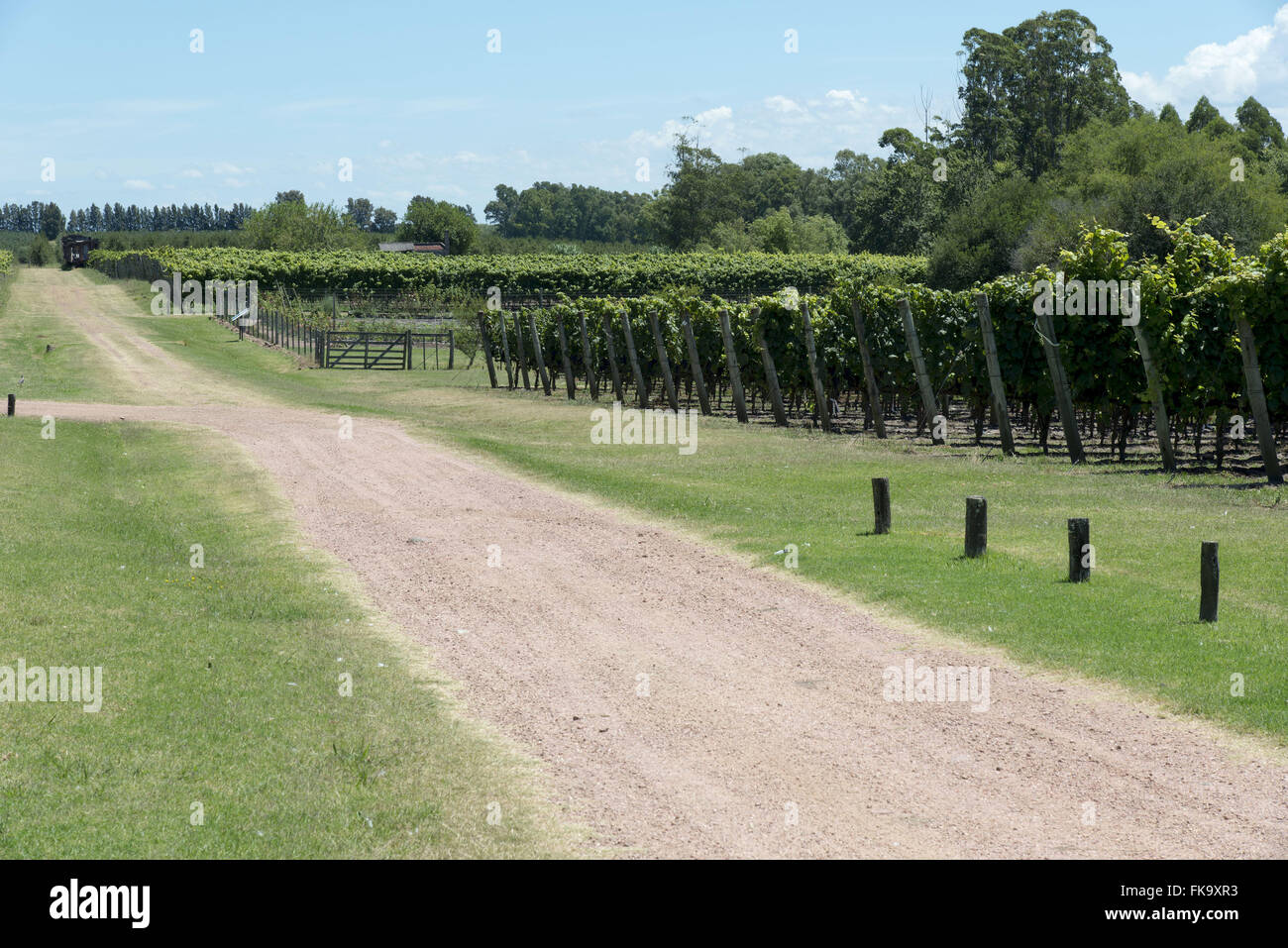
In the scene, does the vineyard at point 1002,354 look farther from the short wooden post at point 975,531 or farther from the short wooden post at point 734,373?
the short wooden post at point 975,531

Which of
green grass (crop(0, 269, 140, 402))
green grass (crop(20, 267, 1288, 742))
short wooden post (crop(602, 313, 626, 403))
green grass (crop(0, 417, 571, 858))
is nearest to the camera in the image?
green grass (crop(0, 417, 571, 858))

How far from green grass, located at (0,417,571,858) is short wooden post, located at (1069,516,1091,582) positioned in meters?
6.19

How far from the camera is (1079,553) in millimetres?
11938

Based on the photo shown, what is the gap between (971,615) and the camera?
11.1 metres

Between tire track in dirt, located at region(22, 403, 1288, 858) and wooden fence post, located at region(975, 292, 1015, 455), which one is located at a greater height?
wooden fence post, located at region(975, 292, 1015, 455)

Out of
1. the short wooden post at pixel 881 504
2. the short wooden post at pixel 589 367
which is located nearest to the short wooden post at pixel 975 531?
the short wooden post at pixel 881 504

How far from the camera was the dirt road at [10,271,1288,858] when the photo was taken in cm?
661

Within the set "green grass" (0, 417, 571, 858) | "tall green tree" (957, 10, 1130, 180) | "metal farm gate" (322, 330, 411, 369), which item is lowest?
"green grass" (0, 417, 571, 858)

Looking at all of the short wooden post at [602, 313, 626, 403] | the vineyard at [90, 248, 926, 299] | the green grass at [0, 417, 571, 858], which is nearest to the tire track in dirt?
the green grass at [0, 417, 571, 858]

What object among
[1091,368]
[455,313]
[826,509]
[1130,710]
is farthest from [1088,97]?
[1130,710]

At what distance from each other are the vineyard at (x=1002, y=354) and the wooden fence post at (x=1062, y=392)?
0.12 feet

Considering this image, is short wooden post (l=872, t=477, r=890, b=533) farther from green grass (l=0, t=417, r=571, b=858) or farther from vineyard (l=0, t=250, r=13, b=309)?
vineyard (l=0, t=250, r=13, b=309)

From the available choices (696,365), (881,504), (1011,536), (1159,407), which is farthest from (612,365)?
(1011,536)

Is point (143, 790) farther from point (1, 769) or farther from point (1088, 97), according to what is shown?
point (1088, 97)
